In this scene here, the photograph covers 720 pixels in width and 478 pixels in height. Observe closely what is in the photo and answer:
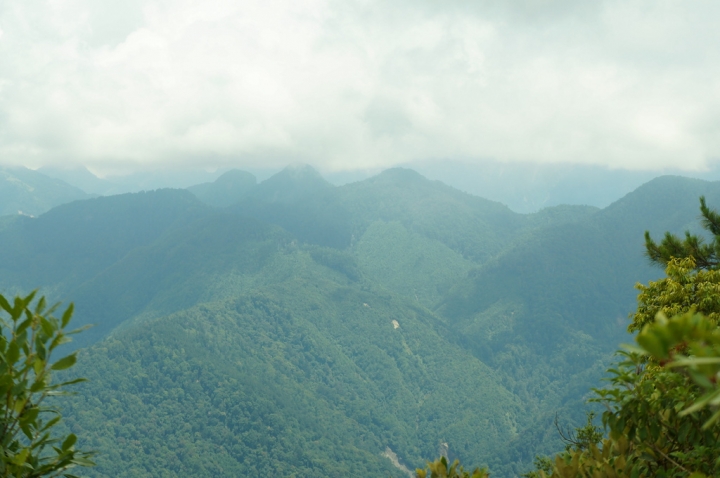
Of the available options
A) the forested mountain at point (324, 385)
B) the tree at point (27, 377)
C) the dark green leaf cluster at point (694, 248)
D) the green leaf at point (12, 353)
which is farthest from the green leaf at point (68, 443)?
the forested mountain at point (324, 385)

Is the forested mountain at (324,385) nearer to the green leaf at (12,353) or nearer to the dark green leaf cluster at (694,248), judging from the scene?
the dark green leaf cluster at (694,248)

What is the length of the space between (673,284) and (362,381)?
6318 inches

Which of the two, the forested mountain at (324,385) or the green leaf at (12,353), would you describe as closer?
the green leaf at (12,353)

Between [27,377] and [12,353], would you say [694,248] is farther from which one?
[12,353]

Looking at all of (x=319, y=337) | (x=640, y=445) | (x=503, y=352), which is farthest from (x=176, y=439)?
(x=640, y=445)

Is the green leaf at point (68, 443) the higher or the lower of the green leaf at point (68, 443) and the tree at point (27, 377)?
the lower

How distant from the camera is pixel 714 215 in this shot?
1576 centimetres

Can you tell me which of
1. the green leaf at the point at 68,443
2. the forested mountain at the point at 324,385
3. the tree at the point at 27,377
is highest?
the tree at the point at 27,377

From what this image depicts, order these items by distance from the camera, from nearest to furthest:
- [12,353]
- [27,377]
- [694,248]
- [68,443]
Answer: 1. [12,353]
2. [27,377]
3. [68,443]
4. [694,248]

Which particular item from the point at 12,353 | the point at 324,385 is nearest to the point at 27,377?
the point at 12,353

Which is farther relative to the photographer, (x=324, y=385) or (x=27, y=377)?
(x=324, y=385)

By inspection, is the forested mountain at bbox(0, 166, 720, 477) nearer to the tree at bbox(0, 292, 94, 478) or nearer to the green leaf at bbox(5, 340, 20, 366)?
the tree at bbox(0, 292, 94, 478)

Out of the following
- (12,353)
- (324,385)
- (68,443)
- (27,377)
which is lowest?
(324,385)

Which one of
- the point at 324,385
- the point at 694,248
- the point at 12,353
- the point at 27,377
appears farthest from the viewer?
the point at 324,385
